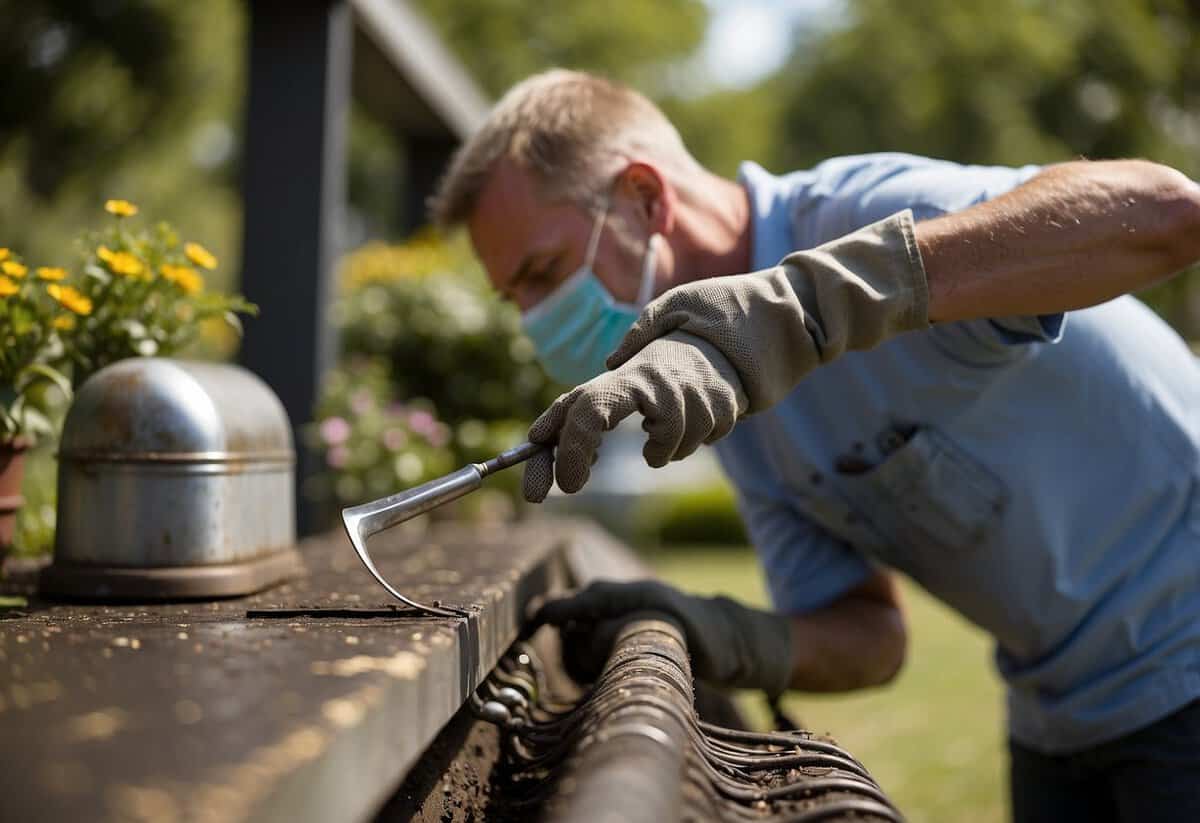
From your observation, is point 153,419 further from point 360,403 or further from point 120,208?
point 360,403

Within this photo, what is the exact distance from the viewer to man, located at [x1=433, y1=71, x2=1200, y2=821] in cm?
180

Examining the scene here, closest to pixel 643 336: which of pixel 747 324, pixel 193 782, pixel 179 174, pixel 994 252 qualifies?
pixel 747 324

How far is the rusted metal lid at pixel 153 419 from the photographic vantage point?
1660mm

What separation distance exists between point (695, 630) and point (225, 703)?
3.60 ft

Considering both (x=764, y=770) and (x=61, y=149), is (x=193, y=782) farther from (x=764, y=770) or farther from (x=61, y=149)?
(x=61, y=149)

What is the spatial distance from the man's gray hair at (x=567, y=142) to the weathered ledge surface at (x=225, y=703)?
0.93 metres

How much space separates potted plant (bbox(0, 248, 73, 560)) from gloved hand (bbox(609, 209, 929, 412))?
3.26 ft

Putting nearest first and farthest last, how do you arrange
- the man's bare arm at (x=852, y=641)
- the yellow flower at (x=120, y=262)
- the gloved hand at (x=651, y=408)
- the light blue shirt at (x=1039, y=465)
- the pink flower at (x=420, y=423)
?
1. the gloved hand at (x=651, y=408)
2. the yellow flower at (x=120, y=262)
3. the light blue shirt at (x=1039, y=465)
4. the man's bare arm at (x=852, y=641)
5. the pink flower at (x=420, y=423)

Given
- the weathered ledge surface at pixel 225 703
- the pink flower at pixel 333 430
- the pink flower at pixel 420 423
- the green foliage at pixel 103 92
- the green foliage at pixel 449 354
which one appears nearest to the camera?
the weathered ledge surface at pixel 225 703

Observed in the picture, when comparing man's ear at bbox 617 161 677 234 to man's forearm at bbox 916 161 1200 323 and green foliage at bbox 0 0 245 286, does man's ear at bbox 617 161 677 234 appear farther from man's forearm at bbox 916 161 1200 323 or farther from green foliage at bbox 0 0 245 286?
green foliage at bbox 0 0 245 286

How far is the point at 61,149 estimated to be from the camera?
1272cm

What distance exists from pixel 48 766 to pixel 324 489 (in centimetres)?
349

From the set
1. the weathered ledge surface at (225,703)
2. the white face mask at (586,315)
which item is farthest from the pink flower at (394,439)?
the weathered ledge surface at (225,703)

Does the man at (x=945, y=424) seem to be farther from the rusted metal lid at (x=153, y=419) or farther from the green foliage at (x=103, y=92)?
the green foliage at (x=103, y=92)
